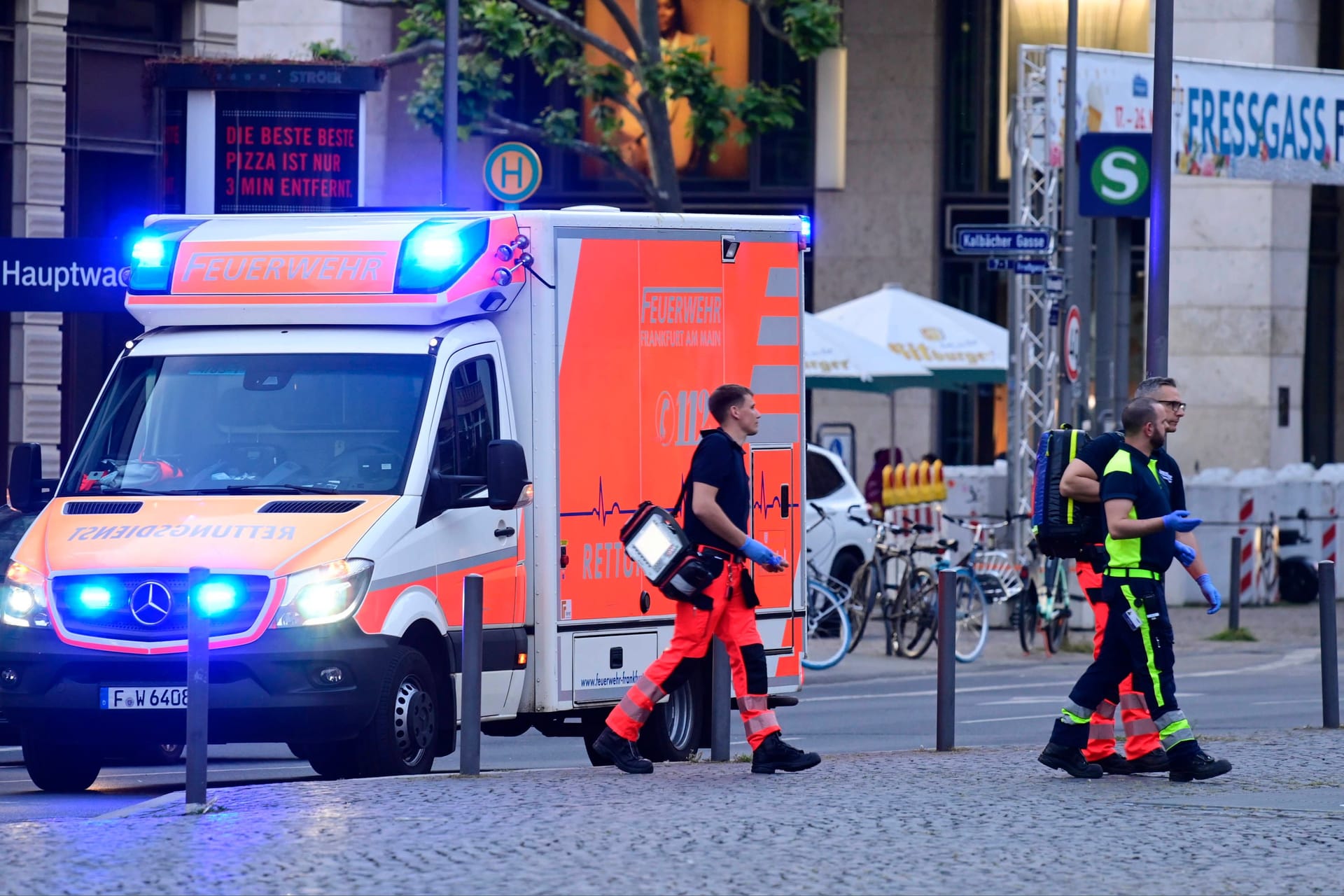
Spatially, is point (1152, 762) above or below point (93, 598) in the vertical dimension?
below

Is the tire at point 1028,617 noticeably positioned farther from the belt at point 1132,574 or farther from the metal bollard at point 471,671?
the metal bollard at point 471,671

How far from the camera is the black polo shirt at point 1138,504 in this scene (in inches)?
415

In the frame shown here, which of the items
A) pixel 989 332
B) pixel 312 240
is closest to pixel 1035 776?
pixel 312 240

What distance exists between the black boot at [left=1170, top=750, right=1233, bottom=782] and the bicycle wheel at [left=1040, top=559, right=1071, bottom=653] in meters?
11.3

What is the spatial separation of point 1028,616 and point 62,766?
41.0ft

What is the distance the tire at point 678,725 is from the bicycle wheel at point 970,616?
8.81m

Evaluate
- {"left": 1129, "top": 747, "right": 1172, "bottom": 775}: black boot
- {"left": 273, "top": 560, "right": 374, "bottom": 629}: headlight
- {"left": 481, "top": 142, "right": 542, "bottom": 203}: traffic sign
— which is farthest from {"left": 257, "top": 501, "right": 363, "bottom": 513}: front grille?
{"left": 481, "top": 142, "right": 542, "bottom": 203}: traffic sign

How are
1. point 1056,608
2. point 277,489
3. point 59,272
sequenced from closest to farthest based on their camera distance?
1. point 277,489
2. point 59,272
3. point 1056,608

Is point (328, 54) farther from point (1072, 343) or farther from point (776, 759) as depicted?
point (776, 759)

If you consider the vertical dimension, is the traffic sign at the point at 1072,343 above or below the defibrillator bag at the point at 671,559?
above

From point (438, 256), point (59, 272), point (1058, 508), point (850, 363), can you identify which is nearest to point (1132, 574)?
point (1058, 508)

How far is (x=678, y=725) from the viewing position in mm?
12383

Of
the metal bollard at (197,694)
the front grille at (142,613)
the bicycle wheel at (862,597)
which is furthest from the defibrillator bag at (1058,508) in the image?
the bicycle wheel at (862,597)

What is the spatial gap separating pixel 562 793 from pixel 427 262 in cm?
270
